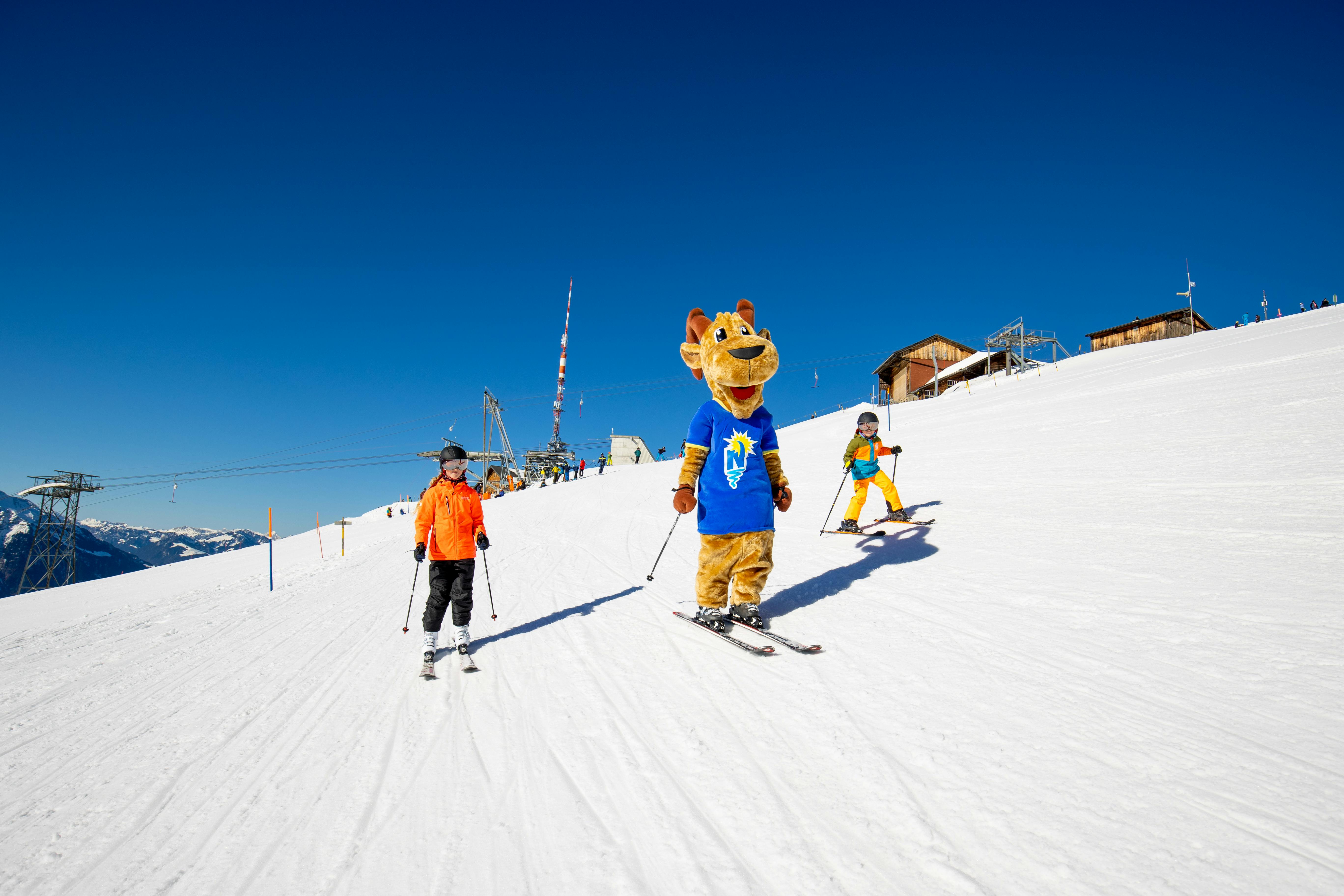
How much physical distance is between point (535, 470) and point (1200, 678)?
5909 cm

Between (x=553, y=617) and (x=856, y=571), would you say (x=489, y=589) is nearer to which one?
(x=553, y=617)

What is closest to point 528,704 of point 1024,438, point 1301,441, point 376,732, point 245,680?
point 376,732

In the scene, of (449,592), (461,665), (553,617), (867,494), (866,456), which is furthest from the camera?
(867,494)

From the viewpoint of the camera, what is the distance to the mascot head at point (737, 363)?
4.81m

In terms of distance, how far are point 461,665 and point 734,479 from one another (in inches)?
106

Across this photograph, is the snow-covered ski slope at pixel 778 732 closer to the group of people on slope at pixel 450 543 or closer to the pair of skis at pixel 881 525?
the group of people on slope at pixel 450 543

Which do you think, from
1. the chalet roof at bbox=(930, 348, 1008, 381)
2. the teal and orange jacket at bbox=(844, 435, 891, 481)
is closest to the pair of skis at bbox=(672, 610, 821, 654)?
the teal and orange jacket at bbox=(844, 435, 891, 481)

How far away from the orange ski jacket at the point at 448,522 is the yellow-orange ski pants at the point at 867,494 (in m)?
5.62

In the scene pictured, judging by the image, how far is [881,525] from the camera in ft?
29.3

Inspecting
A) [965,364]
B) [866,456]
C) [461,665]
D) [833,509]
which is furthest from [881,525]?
[965,364]

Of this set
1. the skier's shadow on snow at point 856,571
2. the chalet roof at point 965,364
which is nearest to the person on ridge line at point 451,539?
the skier's shadow on snow at point 856,571

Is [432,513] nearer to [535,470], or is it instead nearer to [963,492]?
[963,492]

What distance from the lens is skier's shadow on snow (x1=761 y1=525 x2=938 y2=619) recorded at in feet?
18.3

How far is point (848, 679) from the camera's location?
140 inches
